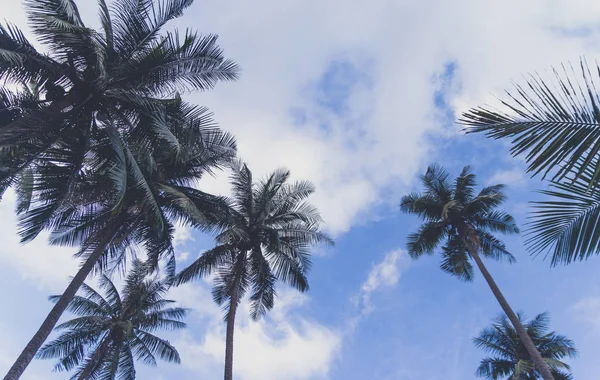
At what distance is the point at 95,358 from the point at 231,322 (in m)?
8.92

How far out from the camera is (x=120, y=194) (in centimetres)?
1109

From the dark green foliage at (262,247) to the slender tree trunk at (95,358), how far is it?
6486 mm

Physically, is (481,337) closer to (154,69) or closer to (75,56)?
(154,69)

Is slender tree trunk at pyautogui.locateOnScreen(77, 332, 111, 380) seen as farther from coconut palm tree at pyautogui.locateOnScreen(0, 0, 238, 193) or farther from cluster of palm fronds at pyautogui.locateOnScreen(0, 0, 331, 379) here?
coconut palm tree at pyautogui.locateOnScreen(0, 0, 238, 193)

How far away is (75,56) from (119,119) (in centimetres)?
230

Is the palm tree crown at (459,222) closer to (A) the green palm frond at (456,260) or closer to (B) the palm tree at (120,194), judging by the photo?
(A) the green palm frond at (456,260)

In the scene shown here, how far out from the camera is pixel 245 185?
2078cm

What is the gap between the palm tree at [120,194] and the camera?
1220 centimetres

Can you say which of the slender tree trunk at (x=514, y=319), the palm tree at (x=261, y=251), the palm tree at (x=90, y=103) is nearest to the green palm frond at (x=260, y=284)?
the palm tree at (x=261, y=251)

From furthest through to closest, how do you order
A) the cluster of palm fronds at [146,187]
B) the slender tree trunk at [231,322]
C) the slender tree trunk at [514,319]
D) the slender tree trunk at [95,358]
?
the slender tree trunk at [95,358] → the slender tree trunk at [514,319] → the slender tree trunk at [231,322] → the cluster of palm fronds at [146,187]

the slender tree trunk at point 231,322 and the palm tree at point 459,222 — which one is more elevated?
the palm tree at point 459,222

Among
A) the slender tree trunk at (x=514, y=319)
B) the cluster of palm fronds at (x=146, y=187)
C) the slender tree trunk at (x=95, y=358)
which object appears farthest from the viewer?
the slender tree trunk at (x=95, y=358)

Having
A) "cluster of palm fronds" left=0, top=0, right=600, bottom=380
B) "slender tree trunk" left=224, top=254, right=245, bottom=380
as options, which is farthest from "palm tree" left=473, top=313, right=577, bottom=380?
"slender tree trunk" left=224, top=254, right=245, bottom=380

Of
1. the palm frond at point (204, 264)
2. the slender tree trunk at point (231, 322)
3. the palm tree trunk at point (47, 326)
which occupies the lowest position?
the palm tree trunk at point (47, 326)
